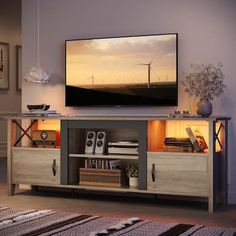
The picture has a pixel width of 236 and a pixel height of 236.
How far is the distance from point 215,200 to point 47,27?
7.91ft

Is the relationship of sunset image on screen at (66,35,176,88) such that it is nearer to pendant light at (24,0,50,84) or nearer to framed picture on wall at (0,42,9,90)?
pendant light at (24,0,50,84)

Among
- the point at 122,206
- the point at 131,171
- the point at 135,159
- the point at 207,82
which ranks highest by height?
the point at 207,82

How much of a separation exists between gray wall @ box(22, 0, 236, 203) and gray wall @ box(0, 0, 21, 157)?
3225mm

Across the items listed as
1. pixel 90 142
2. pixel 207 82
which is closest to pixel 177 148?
pixel 207 82

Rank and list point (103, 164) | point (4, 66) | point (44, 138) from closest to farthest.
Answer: point (103, 164) < point (44, 138) < point (4, 66)

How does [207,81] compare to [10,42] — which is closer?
[207,81]

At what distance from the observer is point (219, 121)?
4.63 m

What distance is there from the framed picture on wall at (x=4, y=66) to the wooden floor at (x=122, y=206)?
11.8 ft

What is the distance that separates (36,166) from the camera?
4.98 metres

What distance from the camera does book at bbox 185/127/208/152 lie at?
446 cm

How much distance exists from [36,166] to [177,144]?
137 cm

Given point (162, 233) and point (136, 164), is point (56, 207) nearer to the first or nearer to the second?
point (136, 164)

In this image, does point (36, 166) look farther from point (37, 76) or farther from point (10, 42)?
point (10, 42)

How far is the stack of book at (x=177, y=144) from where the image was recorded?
4504mm
